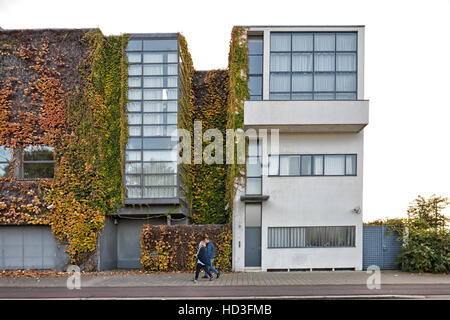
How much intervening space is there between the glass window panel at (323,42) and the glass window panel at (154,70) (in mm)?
7182

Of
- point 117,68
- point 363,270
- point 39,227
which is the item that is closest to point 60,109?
point 117,68

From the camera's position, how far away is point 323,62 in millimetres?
17859

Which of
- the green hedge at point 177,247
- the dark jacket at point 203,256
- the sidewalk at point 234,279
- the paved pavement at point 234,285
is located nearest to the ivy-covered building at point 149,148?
the green hedge at point 177,247

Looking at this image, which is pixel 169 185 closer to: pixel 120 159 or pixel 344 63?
pixel 120 159

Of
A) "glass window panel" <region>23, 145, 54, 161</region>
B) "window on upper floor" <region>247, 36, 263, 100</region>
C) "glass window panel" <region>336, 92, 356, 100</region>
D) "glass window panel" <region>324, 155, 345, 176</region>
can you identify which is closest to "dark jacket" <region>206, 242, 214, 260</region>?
"glass window panel" <region>324, 155, 345, 176</region>

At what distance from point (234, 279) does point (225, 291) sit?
273 cm

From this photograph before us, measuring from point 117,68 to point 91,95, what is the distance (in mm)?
1739

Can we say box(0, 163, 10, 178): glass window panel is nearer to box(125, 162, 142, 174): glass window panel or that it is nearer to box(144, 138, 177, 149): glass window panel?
box(125, 162, 142, 174): glass window panel

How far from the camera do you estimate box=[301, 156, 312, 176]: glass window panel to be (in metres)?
17.9

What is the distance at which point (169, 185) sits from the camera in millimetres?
17766

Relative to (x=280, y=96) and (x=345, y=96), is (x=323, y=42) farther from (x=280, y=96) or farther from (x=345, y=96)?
(x=280, y=96)

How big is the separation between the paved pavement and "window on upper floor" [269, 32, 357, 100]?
800cm

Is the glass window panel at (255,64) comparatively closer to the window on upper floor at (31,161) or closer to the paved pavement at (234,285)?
the paved pavement at (234,285)

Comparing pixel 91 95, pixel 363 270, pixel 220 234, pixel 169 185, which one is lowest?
pixel 363 270
